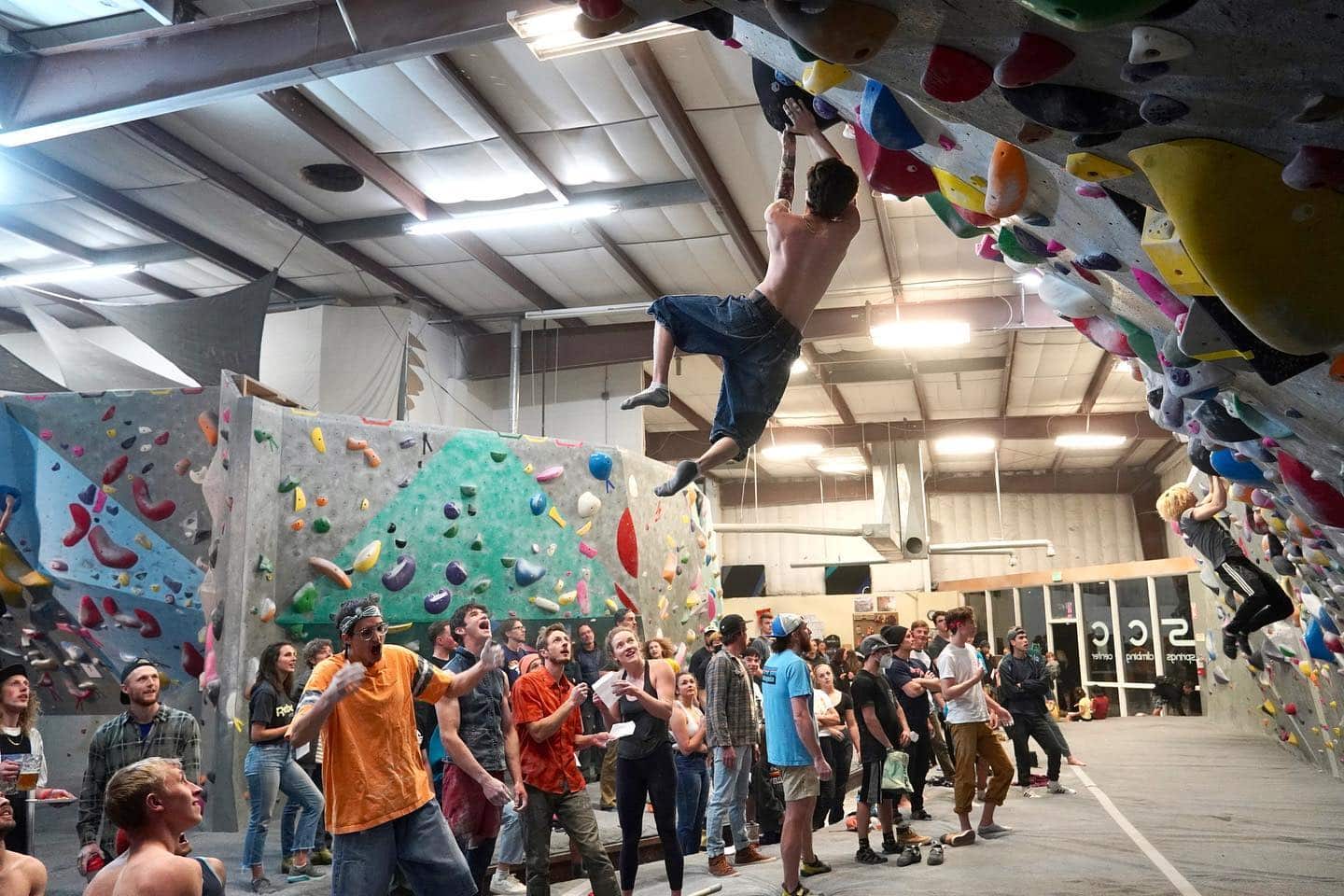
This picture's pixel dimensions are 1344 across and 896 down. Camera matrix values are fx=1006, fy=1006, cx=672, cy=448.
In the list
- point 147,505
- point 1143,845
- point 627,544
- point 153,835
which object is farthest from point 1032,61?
point 627,544

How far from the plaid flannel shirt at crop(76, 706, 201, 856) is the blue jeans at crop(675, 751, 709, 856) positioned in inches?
120

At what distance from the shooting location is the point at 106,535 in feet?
23.6

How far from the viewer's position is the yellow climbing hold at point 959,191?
2.37 m

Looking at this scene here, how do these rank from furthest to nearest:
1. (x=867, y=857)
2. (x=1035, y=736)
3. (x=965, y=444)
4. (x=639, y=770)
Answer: (x=965, y=444) < (x=1035, y=736) < (x=867, y=857) < (x=639, y=770)

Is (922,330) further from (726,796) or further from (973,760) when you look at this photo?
(726,796)

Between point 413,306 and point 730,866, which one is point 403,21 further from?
point 413,306

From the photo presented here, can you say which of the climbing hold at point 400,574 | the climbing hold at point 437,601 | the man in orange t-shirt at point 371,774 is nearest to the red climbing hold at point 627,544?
→ the climbing hold at point 437,601

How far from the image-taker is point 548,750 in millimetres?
4535

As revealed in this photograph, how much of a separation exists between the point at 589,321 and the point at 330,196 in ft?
13.9

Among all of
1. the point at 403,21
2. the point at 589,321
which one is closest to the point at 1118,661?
the point at 589,321

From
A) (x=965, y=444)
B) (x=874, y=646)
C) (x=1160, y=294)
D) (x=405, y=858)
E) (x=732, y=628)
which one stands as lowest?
(x=405, y=858)

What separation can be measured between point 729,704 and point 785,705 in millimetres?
556

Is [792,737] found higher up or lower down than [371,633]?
lower down

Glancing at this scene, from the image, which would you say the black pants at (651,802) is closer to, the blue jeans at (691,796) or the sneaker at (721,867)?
the sneaker at (721,867)
